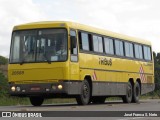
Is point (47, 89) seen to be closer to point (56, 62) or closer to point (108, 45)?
point (56, 62)

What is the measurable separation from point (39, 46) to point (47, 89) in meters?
1.70

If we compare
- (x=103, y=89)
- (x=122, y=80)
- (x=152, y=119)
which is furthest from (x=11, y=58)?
(x=152, y=119)

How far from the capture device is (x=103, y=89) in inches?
1101

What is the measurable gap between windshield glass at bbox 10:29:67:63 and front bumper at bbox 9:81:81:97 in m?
0.95

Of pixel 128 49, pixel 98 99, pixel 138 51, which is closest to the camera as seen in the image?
pixel 98 99

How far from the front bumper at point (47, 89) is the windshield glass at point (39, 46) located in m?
0.95

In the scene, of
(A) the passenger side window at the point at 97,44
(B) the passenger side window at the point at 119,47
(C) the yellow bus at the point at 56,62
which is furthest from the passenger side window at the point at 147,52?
(C) the yellow bus at the point at 56,62

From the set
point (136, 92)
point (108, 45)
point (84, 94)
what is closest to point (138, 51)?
point (136, 92)

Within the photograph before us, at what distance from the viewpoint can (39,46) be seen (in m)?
24.5

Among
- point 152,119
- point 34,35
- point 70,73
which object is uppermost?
point 34,35

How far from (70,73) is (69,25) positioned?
6.17 feet

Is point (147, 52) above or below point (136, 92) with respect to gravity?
above

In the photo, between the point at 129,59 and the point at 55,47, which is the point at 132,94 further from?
the point at 55,47

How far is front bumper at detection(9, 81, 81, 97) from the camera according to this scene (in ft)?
78.9
